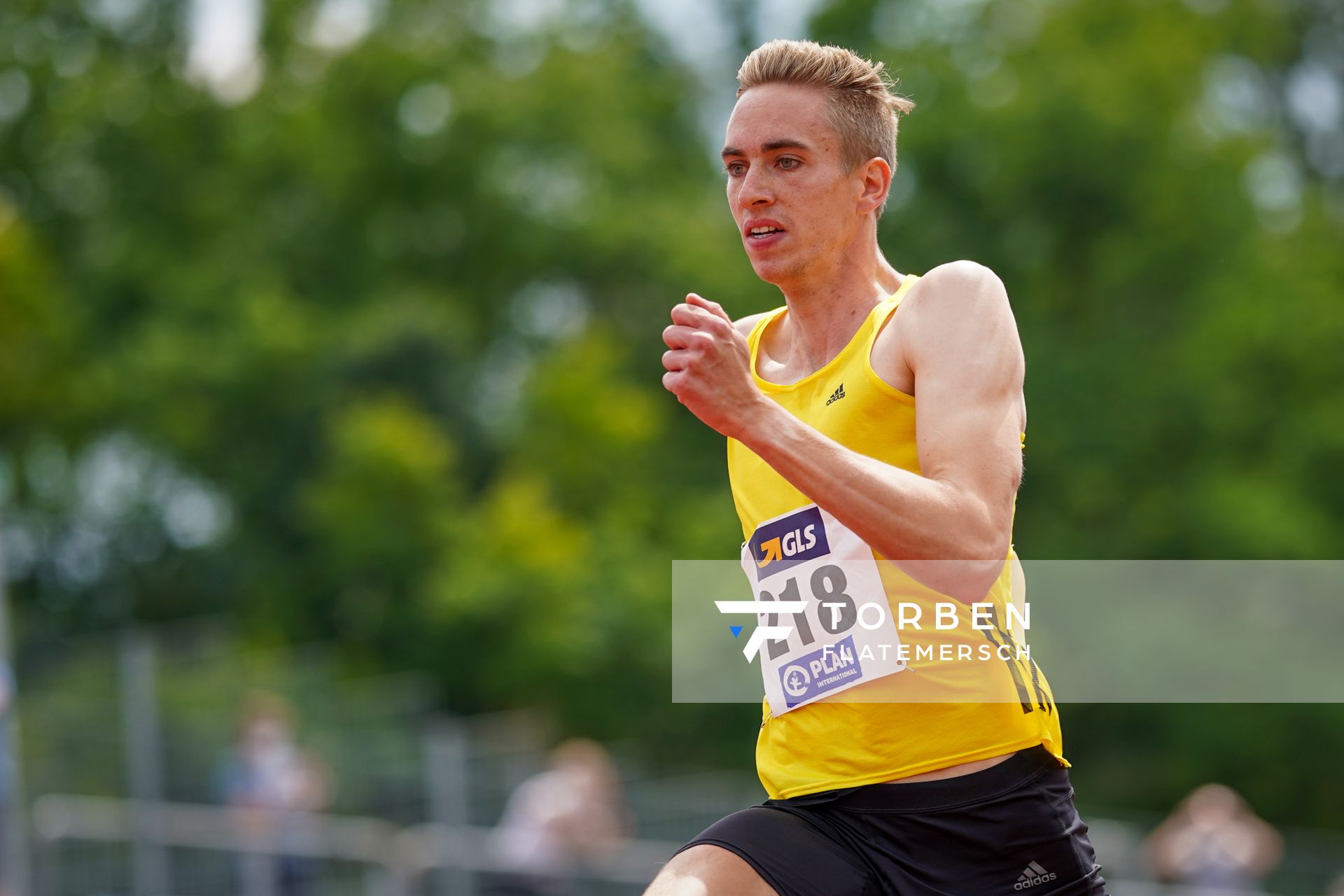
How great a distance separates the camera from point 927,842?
3088 millimetres

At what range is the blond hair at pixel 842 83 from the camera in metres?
3.24

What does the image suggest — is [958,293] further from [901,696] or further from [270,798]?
[270,798]

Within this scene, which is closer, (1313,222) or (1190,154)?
(1190,154)

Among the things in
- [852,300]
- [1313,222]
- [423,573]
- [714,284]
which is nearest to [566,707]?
[423,573]

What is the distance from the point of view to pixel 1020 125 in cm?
2533

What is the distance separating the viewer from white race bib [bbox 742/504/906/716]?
10.2 ft

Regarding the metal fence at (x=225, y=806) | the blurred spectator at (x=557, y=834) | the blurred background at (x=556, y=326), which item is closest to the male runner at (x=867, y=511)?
the metal fence at (x=225, y=806)

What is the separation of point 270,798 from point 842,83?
8519 millimetres

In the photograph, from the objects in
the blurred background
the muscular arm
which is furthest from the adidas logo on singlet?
the blurred background

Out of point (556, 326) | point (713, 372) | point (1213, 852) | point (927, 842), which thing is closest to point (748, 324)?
point (713, 372)

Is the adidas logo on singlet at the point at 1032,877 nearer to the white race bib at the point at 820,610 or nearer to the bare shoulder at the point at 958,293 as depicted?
the white race bib at the point at 820,610

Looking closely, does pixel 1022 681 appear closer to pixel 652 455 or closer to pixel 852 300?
pixel 852 300

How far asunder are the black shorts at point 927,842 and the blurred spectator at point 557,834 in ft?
23.5

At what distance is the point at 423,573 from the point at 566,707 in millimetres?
2569
